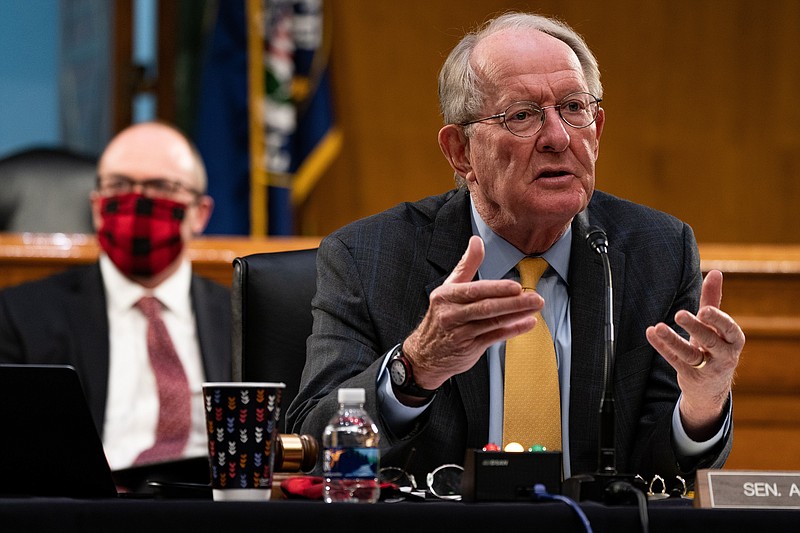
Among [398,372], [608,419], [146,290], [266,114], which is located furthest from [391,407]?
[266,114]

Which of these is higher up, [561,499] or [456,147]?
[456,147]

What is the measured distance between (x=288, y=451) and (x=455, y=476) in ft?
0.95

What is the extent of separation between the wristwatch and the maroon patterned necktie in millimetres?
1398

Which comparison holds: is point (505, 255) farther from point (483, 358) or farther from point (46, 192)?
point (46, 192)

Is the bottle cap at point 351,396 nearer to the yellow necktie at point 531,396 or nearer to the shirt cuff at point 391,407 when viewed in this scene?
the shirt cuff at point 391,407

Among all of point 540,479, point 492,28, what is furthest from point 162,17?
point 540,479

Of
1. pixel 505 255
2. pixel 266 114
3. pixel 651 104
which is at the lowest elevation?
pixel 505 255

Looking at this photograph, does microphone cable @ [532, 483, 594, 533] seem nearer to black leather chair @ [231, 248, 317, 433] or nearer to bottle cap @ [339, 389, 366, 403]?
bottle cap @ [339, 389, 366, 403]

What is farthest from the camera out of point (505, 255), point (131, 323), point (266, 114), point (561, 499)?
point (266, 114)

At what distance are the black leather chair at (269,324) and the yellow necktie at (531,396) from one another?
1.22ft

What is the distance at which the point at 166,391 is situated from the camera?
302cm

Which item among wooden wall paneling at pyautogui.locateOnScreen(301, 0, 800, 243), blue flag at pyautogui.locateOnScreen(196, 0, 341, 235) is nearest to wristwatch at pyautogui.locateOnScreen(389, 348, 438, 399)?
blue flag at pyautogui.locateOnScreen(196, 0, 341, 235)

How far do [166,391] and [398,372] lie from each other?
152 cm

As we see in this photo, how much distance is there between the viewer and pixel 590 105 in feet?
6.50
